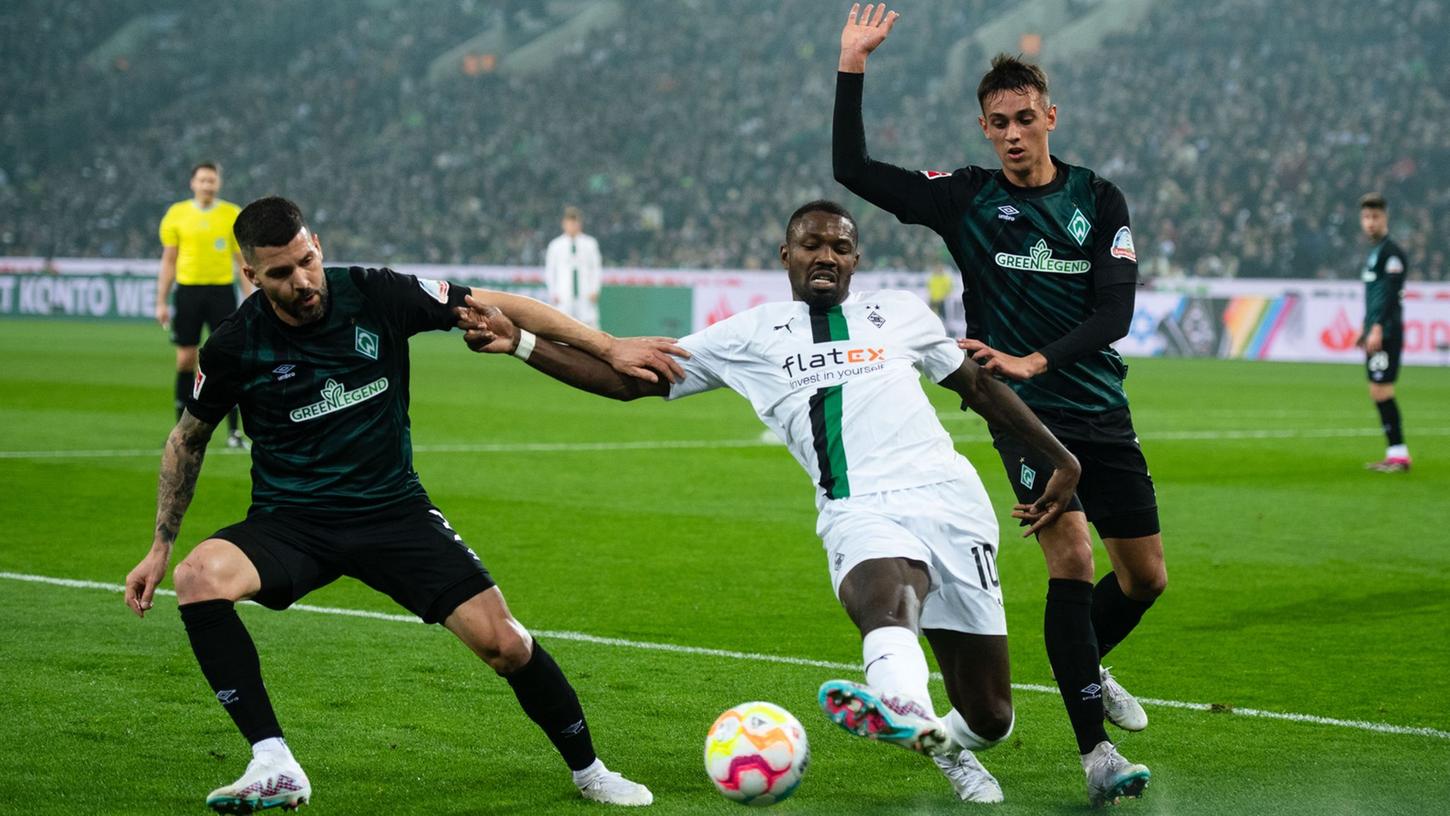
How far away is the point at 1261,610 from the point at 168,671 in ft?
15.6

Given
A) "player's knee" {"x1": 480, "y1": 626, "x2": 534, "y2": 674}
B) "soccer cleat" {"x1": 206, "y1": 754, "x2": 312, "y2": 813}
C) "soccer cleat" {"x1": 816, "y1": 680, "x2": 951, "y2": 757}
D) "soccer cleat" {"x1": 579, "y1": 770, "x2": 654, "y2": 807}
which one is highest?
"soccer cleat" {"x1": 816, "y1": 680, "x2": 951, "y2": 757}

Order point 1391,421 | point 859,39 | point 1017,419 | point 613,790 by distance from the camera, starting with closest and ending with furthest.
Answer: point 613,790 → point 1017,419 → point 859,39 → point 1391,421

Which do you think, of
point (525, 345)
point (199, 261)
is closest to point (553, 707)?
point (525, 345)

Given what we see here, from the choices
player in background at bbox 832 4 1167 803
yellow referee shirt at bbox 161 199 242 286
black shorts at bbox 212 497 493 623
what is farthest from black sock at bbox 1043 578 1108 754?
yellow referee shirt at bbox 161 199 242 286

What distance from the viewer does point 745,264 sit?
3528cm

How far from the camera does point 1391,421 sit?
533 inches

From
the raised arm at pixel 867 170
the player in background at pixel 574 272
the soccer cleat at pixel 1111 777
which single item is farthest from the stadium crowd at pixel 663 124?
the soccer cleat at pixel 1111 777

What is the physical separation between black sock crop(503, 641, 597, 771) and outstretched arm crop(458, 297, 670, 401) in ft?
2.46

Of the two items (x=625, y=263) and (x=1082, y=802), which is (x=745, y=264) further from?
(x=1082, y=802)

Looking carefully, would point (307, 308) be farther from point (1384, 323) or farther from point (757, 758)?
point (1384, 323)

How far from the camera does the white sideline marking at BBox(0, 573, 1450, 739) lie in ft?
18.3

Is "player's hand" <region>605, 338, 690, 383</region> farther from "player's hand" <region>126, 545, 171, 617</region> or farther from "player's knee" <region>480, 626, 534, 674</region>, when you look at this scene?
"player's hand" <region>126, 545, 171, 617</region>

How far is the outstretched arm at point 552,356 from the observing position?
474cm

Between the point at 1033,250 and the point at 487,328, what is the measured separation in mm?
1695
